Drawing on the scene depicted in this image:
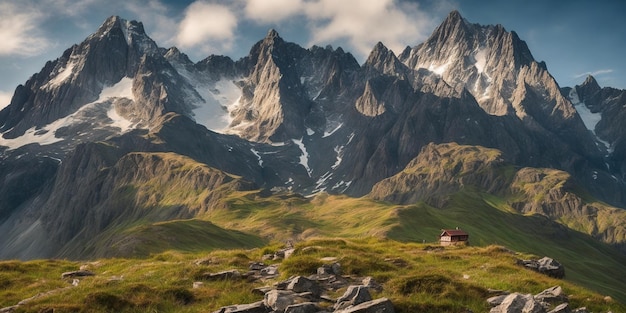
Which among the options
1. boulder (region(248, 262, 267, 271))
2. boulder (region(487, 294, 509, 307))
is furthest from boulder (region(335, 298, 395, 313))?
boulder (region(248, 262, 267, 271))

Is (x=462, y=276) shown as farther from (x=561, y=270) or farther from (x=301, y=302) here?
(x=301, y=302)

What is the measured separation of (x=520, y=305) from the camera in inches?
771

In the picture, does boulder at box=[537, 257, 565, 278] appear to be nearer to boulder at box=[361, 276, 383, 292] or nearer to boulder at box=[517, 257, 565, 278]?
boulder at box=[517, 257, 565, 278]

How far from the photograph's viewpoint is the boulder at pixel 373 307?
60.2 feet

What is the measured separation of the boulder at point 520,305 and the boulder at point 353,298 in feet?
16.8

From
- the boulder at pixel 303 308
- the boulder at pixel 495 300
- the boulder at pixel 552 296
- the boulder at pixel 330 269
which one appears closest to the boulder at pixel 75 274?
the boulder at pixel 330 269

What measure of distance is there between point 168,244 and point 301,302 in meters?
150

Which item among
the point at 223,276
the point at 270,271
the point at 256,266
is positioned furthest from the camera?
the point at 256,266

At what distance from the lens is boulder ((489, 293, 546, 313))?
19.1m

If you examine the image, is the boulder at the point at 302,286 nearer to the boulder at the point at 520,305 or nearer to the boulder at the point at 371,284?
the boulder at the point at 371,284

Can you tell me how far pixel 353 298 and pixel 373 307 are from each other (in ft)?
5.37

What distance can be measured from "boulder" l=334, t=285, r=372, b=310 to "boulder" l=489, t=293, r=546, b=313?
5117mm

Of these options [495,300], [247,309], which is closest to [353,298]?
[247,309]

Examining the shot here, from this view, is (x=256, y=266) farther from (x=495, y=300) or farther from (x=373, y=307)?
(x=495, y=300)
